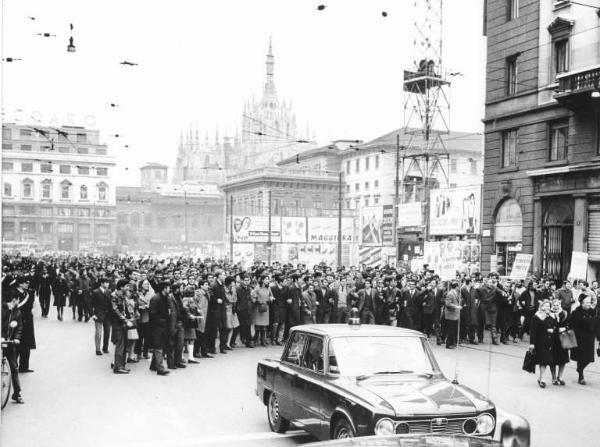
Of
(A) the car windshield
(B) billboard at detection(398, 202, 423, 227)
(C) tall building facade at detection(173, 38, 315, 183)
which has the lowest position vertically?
(A) the car windshield

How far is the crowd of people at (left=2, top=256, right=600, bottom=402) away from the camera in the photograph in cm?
1286

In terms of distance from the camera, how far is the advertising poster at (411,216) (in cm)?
4066

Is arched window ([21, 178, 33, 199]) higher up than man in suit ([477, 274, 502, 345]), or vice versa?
arched window ([21, 178, 33, 199])

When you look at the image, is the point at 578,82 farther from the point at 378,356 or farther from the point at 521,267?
the point at 378,356

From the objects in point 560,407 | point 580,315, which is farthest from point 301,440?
point 580,315

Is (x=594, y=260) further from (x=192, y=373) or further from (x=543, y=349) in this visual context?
(x=192, y=373)

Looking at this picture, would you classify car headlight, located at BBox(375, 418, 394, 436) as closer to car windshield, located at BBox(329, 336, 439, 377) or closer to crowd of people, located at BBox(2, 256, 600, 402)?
car windshield, located at BBox(329, 336, 439, 377)

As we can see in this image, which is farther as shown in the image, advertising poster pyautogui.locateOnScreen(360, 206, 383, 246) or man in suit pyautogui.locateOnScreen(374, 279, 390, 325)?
advertising poster pyautogui.locateOnScreen(360, 206, 383, 246)

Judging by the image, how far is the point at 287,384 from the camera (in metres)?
8.65

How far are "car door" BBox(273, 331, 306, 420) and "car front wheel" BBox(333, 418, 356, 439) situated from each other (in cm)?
107

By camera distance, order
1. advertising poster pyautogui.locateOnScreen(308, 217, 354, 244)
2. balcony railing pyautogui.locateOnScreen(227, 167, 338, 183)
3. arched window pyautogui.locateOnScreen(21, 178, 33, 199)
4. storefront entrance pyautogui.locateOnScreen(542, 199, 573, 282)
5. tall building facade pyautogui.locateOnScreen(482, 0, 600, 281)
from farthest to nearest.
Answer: balcony railing pyautogui.locateOnScreen(227, 167, 338, 183)
arched window pyautogui.locateOnScreen(21, 178, 33, 199)
advertising poster pyautogui.locateOnScreen(308, 217, 354, 244)
storefront entrance pyautogui.locateOnScreen(542, 199, 573, 282)
tall building facade pyautogui.locateOnScreen(482, 0, 600, 281)

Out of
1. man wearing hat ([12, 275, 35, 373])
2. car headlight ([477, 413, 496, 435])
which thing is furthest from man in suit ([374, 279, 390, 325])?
car headlight ([477, 413, 496, 435])

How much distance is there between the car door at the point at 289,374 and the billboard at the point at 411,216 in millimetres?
32305

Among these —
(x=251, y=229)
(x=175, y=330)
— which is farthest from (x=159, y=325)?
(x=251, y=229)
